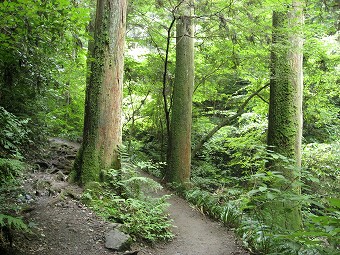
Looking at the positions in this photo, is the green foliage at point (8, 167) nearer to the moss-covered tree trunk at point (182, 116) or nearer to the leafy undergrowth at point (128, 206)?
the leafy undergrowth at point (128, 206)

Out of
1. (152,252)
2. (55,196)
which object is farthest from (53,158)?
(152,252)

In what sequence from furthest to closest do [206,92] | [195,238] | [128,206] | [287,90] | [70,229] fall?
[206,92] → [287,90] → [195,238] → [128,206] → [70,229]

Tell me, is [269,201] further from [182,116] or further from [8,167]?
[182,116]

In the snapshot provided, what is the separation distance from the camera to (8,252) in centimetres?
351

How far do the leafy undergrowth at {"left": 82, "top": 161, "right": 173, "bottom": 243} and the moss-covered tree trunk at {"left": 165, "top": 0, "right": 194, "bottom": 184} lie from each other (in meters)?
3.91

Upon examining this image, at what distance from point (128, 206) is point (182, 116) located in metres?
5.52

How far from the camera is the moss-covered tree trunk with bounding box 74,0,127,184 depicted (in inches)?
257

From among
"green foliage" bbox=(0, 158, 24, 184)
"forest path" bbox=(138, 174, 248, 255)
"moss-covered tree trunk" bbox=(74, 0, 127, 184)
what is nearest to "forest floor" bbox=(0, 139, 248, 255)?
"forest path" bbox=(138, 174, 248, 255)

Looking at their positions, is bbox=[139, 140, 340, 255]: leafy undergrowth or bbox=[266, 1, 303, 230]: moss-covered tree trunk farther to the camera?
bbox=[266, 1, 303, 230]: moss-covered tree trunk

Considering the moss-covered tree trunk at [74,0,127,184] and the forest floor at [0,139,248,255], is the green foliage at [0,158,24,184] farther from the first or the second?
the moss-covered tree trunk at [74,0,127,184]

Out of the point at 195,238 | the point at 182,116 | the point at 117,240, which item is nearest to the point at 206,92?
the point at 182,116

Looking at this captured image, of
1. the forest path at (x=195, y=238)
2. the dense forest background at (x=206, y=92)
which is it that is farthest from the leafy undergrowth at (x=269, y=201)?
the forest path at (x=195, y=238)

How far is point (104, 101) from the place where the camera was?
21.9 ft

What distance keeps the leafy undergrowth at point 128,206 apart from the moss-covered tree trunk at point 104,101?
1.00 feet
